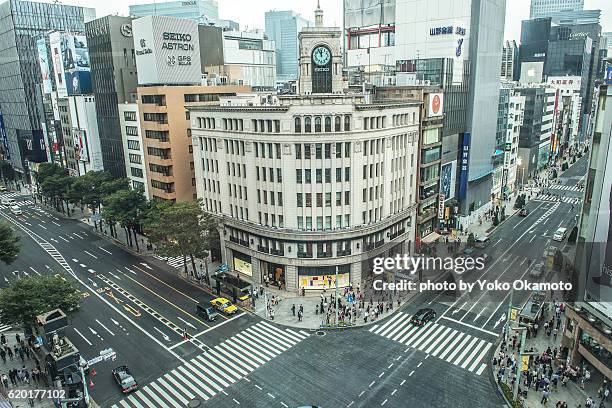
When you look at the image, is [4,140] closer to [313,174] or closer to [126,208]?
[126,208]

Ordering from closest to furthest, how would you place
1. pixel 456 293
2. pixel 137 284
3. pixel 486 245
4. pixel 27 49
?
pixel 456 293, pixel 137 284, pixel 486 245, pixel 27 49

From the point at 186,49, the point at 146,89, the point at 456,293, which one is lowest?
the point at 456,293

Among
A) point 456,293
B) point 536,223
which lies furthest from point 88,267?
point 536,223

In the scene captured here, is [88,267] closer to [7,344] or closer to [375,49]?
[7,344]

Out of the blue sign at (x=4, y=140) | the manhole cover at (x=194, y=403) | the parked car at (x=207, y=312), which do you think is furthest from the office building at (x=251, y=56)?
the manhole cover at (x=194, y=403)

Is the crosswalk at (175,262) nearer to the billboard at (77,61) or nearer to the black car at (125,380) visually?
the black car at (125,380)

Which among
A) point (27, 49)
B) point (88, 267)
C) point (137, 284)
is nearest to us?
point (137, 284)
